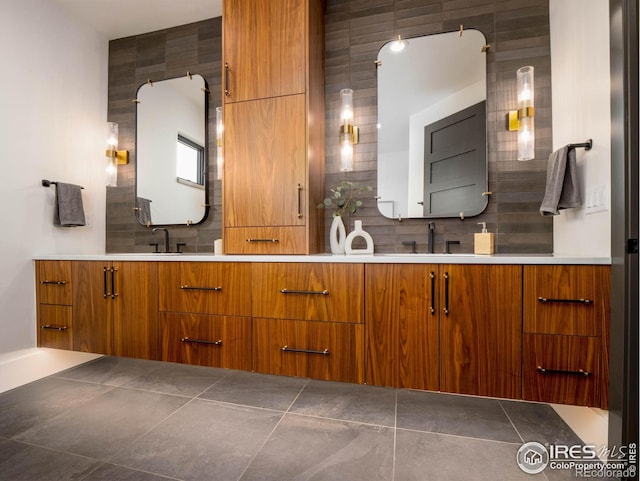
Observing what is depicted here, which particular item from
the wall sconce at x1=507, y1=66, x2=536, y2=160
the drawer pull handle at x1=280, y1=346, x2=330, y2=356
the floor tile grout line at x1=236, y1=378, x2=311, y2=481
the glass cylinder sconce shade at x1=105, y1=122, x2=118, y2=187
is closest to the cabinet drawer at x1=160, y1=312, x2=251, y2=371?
the drawer pull handle at x1=280, y1=346, x2=330, y2=356

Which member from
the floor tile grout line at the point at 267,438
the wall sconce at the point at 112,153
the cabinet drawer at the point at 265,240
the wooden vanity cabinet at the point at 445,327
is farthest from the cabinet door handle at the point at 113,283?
the wooden vanity cabinet at the point at 445,327

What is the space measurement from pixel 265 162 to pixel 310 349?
121 cm

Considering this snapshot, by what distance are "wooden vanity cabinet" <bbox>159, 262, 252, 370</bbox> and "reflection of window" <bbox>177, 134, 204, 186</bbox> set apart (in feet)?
3.18

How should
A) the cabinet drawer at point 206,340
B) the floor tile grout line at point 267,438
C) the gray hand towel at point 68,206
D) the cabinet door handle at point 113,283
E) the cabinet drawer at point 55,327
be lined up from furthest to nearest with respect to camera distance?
the gray hand towel at point 68,206, the cabinet drawer at point 55,327, the cabinet door handle at point 113,283, the cabinet drawer at point 206,340, the floor tile grout line at point 267,438

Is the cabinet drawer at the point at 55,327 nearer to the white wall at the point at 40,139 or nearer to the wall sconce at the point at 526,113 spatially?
the white wall at the point at 40,139

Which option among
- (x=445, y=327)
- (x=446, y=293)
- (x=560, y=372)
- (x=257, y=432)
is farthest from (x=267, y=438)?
(x=560, y=372)

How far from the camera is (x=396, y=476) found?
1.32 m

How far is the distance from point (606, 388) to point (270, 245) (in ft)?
6.04

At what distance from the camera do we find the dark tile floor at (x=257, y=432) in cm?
136

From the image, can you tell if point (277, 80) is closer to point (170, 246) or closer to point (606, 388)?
point (170, 246)

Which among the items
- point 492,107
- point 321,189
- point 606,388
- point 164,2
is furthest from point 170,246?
point 606,388

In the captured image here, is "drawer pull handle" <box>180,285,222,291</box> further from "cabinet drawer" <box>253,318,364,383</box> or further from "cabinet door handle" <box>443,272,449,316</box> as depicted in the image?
"cabinet door handle" <box>443,272,449,316</box>

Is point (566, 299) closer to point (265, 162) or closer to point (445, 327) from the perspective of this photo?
point (445, 327)

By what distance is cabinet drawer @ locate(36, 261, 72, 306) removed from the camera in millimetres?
Result: 2225
